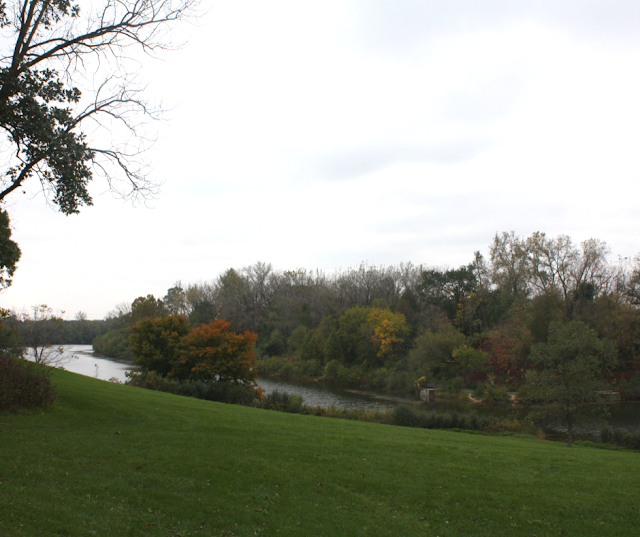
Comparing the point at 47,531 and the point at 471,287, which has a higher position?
the point at 471,287

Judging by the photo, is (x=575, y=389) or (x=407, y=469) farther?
(x=575, y=389)

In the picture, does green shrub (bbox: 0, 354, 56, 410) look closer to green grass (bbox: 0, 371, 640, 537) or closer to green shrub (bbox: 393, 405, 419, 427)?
green grass (bbox: 0, 371, 640, 537)

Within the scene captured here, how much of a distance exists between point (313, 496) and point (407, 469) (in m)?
2.59

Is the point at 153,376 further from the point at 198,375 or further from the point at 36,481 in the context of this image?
the point at 36,481

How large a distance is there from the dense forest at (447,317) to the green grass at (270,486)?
83.4 feet

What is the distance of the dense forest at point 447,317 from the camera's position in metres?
40.6

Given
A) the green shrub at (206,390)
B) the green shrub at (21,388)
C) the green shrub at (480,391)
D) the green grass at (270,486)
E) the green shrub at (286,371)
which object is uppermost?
the green shrub at (21,388)

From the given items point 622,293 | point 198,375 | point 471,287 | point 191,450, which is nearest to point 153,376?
point 198,375

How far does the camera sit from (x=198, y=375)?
30281 millimetres

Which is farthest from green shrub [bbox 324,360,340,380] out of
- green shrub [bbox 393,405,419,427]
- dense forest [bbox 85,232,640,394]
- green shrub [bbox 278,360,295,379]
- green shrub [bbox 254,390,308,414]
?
green shrub [bbox 393,405,419,427]

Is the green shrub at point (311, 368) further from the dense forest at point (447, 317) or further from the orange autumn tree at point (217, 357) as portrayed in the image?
the orange autumn tree at point (217, 357)

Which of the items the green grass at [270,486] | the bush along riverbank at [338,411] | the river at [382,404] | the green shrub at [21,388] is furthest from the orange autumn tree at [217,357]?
the green grass at [270,486]

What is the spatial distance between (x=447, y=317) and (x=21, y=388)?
4857 cm

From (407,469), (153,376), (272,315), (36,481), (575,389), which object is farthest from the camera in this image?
(272,315)
